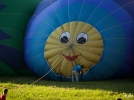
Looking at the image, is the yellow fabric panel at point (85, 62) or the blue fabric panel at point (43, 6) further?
the blue fabric panel at point (43, 6)

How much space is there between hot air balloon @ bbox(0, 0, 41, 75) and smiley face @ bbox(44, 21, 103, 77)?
1.80 meters

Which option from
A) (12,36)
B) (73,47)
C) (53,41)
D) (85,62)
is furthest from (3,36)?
(85,62)

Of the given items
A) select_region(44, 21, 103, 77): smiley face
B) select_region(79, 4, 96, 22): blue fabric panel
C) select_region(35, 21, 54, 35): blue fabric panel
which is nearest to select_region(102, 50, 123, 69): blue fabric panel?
select_region(44, 21, 103, 77): smiley face

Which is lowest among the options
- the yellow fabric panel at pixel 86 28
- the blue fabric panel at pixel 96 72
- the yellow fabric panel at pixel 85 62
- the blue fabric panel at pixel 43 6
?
the blue fabric panel at pixel 96 72

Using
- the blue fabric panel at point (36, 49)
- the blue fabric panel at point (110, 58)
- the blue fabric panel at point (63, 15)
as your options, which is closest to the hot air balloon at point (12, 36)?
the blue fabric panel at point (36, 49)

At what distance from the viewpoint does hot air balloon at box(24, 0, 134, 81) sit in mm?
8578

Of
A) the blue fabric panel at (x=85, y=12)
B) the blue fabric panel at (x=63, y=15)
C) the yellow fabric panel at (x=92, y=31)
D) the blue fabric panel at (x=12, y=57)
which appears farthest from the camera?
the blue fabric panel at (x=12, y=57)

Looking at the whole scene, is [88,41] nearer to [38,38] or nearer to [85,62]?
[85,62]

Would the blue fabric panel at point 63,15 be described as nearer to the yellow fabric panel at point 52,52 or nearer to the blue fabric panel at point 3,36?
the yellow fabric panel at point 52,52

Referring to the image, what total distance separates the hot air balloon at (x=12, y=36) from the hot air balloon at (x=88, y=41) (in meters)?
1.15

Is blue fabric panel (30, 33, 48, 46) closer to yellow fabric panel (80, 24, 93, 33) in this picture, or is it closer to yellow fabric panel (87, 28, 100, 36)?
yellow fabric panel (80, 24, 93, 33)

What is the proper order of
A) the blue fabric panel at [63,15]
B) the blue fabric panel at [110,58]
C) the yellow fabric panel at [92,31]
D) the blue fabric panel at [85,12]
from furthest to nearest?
the blue fabric panel at [63,15], the blue fabric panel at [85,12], the yellow fabric panel at [92,31], the blue fabric panel at [110,58]

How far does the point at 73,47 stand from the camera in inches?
341

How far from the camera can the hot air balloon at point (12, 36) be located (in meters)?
10.3
